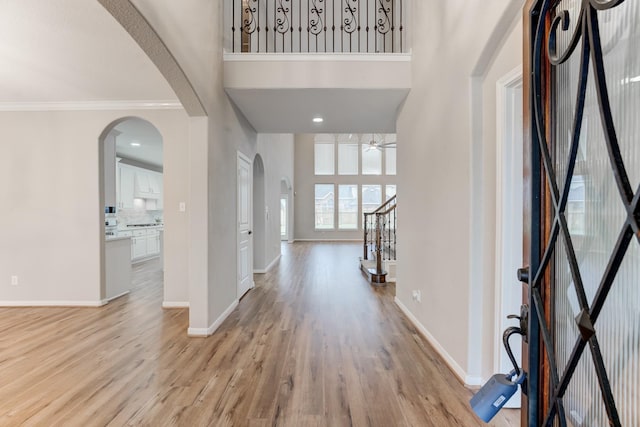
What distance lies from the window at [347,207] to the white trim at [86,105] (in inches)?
365

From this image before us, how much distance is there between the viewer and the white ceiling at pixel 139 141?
4.94m

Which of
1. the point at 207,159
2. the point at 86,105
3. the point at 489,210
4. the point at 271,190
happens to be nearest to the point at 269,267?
the point at 271,190

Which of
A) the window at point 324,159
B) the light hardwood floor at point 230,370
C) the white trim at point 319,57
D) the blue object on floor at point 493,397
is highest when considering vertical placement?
the window at point 324,159

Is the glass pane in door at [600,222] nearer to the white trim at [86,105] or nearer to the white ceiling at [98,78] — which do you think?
the white ceiling at [98,78]

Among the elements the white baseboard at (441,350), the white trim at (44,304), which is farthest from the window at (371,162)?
the white trim at (44,304)

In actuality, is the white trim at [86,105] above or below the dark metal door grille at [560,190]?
above

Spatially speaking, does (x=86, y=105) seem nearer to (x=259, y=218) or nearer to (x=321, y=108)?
(x=321, y=108)

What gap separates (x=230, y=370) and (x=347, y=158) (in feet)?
36.4

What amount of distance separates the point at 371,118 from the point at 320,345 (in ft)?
10.3

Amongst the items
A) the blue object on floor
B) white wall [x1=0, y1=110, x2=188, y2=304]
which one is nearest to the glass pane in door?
the blue object on floor

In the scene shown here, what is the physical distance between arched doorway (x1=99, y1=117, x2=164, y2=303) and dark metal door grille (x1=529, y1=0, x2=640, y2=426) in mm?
4497

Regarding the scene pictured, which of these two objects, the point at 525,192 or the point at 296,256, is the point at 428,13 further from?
the point at 296,256

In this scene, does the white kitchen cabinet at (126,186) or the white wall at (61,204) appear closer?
the white wall at (61,204)

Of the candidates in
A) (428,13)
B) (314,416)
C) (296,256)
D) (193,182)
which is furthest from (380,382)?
(296,256)
